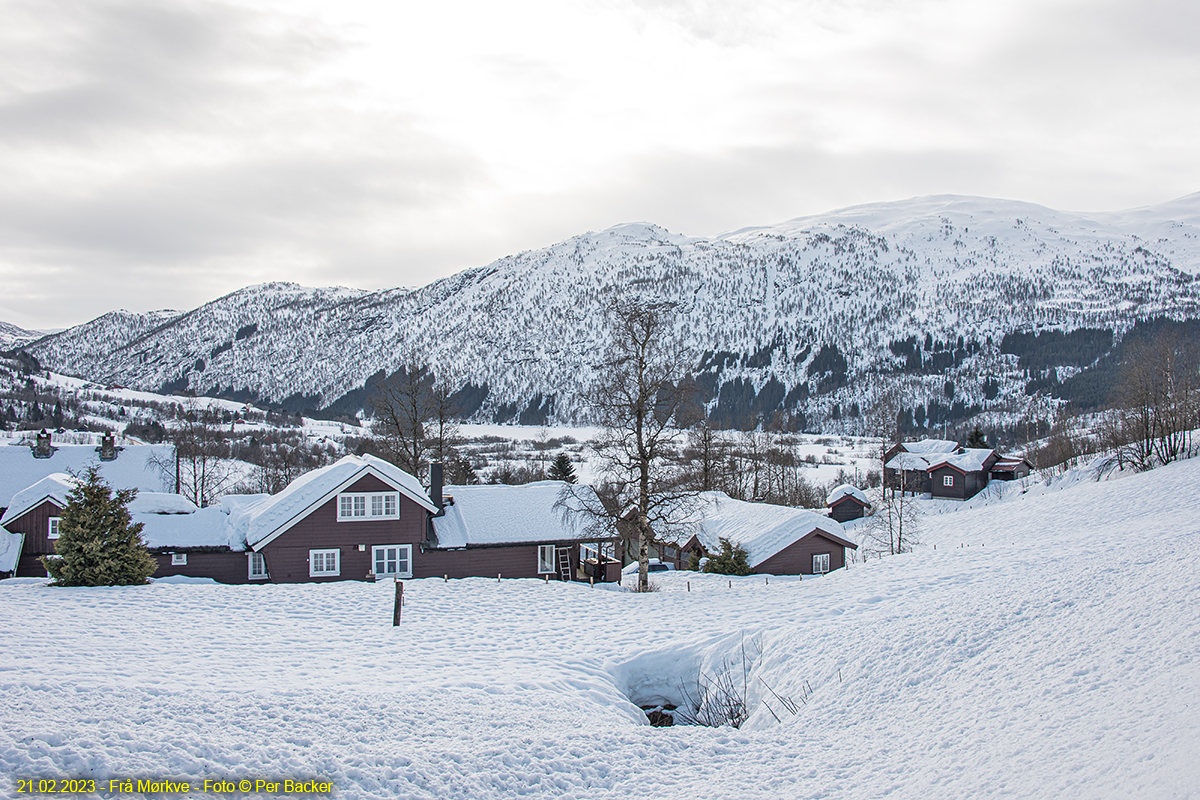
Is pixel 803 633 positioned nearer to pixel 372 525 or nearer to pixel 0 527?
pixel 372 525

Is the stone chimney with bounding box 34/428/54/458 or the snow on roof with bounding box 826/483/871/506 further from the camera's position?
the snow on roof with bounding box 826/483/871/506

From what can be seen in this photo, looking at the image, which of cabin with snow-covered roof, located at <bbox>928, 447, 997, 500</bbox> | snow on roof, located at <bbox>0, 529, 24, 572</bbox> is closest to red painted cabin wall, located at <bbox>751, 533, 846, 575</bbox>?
snow on roof, located at <bbox>0, 529, 24, 572</bbox>

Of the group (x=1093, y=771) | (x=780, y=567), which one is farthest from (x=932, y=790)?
(x=780, y=567)

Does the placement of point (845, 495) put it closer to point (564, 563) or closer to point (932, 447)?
point (932, 447)

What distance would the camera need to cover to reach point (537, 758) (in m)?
8.96

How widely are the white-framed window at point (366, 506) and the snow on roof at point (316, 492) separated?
557 millimetres

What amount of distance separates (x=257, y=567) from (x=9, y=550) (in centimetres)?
1018

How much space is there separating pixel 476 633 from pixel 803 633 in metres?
8.21

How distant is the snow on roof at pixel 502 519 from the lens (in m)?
29.8

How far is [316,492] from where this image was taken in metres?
27.8

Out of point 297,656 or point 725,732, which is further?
point 297,656

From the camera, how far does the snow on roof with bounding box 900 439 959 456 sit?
7900 centimetres

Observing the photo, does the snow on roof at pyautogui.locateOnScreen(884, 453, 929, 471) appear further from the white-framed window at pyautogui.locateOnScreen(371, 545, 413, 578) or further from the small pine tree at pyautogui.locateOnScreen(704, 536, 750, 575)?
the white-framed window at pyautogui.locateOnScreen(371, 545, 413, 578)

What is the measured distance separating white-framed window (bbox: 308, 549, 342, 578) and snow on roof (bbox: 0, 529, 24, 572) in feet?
39.9
